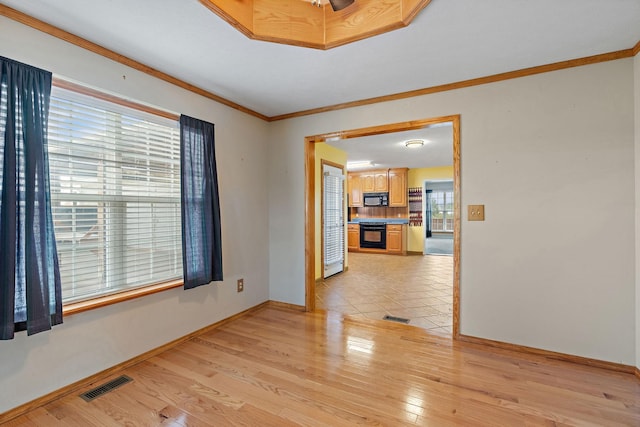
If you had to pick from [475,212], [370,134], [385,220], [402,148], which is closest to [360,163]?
[402,148]

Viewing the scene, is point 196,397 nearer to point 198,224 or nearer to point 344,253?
point 198,224

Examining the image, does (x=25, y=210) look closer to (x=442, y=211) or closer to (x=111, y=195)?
(x=111, y=195)

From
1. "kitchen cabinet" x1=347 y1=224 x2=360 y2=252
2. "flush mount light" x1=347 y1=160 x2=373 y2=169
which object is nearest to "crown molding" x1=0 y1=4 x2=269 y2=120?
"flush mount light" x1=347 y1=160 x2=373 y2=169

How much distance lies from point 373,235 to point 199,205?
629cm

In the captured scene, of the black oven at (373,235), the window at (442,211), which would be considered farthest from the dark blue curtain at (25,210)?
the window at (442,211)

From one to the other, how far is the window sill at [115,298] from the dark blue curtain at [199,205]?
0.16m

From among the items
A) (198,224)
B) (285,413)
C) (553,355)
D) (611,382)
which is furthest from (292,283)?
(611,382)

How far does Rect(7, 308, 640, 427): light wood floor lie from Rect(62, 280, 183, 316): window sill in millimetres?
548

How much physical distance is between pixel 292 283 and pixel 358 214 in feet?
19.3

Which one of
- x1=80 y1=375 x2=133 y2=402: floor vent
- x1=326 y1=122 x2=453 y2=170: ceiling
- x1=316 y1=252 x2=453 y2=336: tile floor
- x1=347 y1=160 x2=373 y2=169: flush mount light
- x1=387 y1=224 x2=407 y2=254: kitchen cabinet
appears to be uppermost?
x1=326 y1=122 x2=453 y2=170: ceiling

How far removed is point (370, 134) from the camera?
3330 mm

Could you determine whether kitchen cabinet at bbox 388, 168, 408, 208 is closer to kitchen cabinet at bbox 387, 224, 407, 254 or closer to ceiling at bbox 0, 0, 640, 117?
kitchen cabinet at bbox 387, 224, 407, 254

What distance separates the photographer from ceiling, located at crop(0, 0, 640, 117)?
69.0 inches

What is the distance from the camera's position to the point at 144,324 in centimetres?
243
